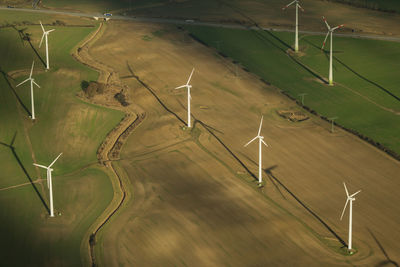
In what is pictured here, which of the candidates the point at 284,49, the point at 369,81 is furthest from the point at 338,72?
the point at 284,49

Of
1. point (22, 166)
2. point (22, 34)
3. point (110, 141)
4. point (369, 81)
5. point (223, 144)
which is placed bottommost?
point (22, 166)

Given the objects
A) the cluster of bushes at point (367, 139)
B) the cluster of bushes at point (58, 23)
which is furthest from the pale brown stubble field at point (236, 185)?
the cluster of bushes at point (58, 23)

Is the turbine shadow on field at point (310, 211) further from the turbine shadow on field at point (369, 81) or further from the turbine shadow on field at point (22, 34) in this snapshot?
the turbine shadow on field at point (22, 34)

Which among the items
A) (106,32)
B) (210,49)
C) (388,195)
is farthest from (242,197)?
(106,32)

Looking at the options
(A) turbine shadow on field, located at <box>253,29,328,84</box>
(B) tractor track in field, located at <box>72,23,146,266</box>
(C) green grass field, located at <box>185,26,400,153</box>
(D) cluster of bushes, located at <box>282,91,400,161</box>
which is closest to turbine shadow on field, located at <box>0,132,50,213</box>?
(B) tractor track in field, located at <box>72,23,146,266</box>

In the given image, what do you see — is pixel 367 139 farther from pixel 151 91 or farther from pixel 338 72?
pixel 151 91

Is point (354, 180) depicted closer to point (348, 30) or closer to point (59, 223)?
point (59, 223)

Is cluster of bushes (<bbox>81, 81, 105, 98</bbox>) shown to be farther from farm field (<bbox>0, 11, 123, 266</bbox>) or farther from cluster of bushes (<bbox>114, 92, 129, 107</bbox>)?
cluster of bushes (<bbox>114, 92, 129, 107</bbox>)
